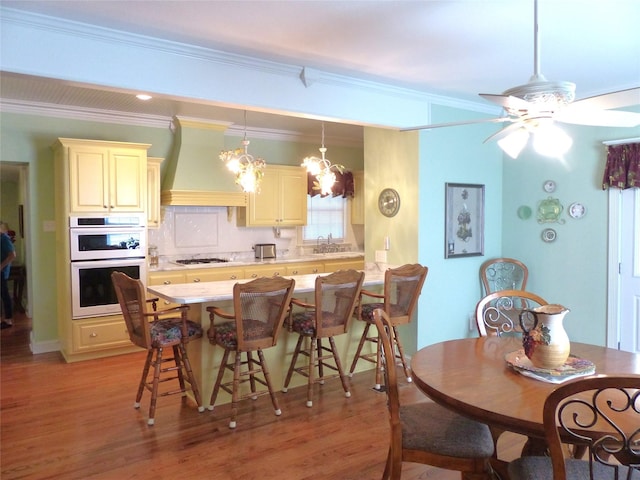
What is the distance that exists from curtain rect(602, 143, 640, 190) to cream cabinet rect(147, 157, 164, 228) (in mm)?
4422

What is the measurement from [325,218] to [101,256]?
3.28m

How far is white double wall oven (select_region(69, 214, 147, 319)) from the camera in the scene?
15.0 feet

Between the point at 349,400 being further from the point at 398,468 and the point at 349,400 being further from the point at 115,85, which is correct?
the point at 115,85

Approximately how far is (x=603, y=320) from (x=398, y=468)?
10.2 feet

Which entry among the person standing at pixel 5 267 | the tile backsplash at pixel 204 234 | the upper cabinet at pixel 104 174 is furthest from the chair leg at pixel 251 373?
the person standing at pixel 5 267

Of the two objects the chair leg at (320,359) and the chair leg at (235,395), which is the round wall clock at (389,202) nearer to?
the chair leg at (320,359)

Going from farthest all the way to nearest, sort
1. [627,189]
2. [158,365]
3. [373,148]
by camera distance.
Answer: [373,148]
[627,189]
[158,365]

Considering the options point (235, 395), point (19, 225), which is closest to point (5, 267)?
point (19, 225)

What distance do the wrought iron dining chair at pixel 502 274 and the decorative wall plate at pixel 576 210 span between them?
668mm

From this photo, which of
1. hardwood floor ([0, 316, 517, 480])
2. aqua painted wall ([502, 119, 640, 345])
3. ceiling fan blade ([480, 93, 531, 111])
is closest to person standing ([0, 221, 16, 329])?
hardwood floor ([0, 316, 517, 480])

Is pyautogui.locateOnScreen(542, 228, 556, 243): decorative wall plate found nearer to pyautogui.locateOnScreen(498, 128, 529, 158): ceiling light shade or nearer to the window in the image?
pyautogui.locateOnScreen(498, 128, 529, 158): ceiling light shade

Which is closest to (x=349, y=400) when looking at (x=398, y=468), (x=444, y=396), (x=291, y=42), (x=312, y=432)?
(x=312, y=432)

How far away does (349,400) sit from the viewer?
3660 mm

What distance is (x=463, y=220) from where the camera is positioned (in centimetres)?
465
